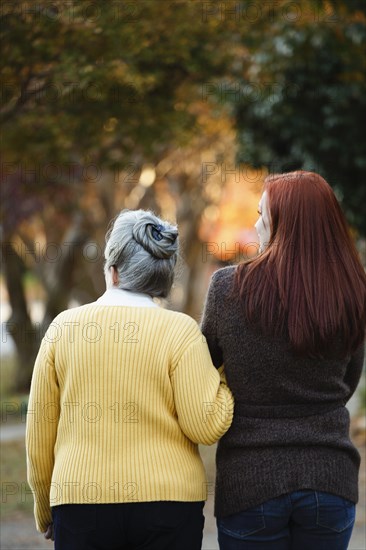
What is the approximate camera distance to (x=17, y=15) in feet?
21.6

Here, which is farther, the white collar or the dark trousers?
the white collar

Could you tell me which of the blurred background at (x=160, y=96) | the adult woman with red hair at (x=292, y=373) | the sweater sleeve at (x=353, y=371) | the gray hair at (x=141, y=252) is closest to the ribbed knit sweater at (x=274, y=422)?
the adult woman with red hair at (x=292, y=373)

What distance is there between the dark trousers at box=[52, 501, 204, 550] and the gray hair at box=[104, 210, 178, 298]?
2.41ft

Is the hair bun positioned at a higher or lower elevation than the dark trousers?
higher

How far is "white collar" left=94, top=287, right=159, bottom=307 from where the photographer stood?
9.64 ft

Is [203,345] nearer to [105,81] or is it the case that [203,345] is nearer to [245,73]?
[105,81]

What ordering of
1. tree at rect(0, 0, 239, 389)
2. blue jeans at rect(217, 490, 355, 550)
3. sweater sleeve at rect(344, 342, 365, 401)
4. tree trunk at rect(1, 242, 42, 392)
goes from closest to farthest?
blue jeans at rect(217, 490, 355, 550), sweater sleeve at rect(344, 342, 365, 401), tree at rect(0, 0, 239, 389), tree trunk at rect(1, 242, 42, 392)

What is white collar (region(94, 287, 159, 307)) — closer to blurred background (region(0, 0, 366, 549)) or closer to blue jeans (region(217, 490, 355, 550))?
blurred background (region(0, 0, 366, 549))

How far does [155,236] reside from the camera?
296 centimetres

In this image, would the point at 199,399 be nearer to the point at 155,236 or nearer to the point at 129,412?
the point at 129,412

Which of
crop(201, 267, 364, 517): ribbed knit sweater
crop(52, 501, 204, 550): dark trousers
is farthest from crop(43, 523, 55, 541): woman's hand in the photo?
crop(201, 267, 364, 517): ribbed knit sweater

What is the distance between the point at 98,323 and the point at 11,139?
19.8 ft

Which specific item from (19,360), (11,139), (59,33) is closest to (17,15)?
(59,33)

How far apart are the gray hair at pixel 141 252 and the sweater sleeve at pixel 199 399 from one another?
27cm
